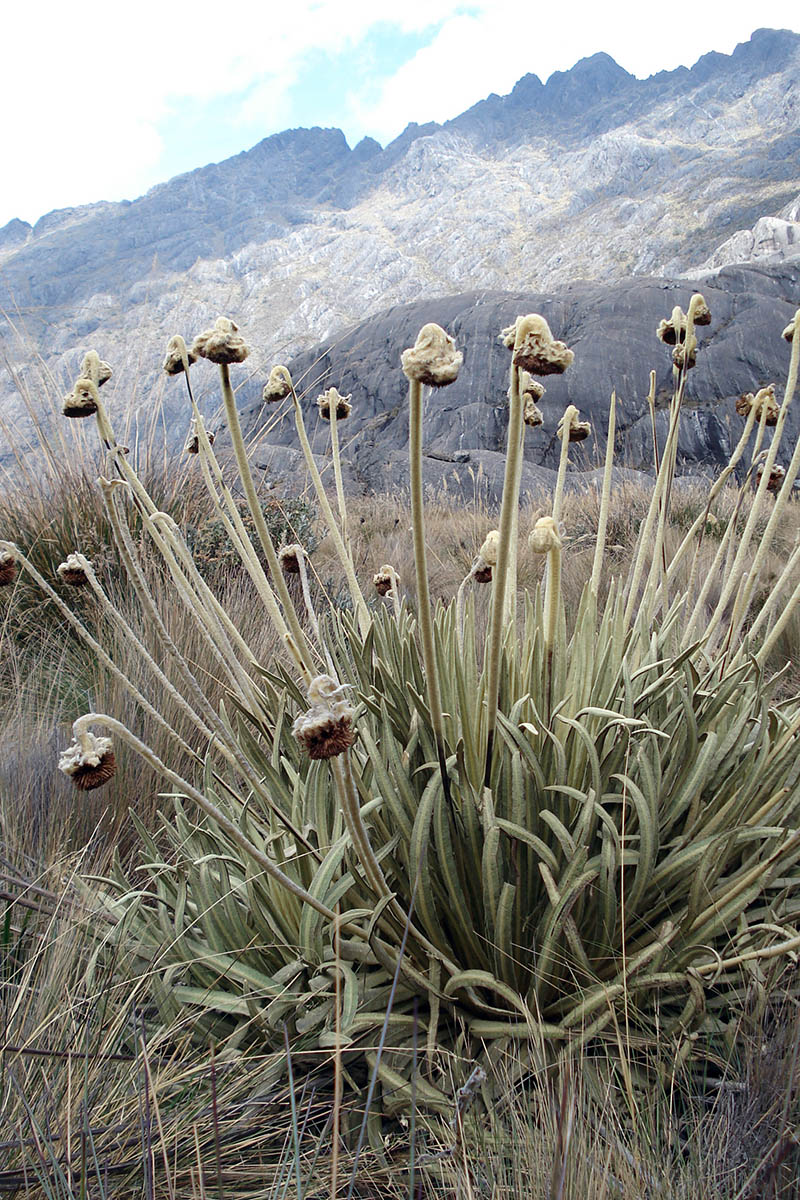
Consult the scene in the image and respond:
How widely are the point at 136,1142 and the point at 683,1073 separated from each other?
Answer: 85cm

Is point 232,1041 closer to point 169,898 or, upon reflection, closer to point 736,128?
point 169,898

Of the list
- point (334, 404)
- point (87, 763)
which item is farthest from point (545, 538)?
point (334, 404)

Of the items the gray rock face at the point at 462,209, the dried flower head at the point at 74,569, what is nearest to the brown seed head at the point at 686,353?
the dried flower head at the point at 74,569

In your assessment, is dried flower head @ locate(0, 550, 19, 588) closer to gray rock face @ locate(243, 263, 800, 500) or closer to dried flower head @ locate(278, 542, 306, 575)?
dried flower head @ locate(278, 542, 306, 575)

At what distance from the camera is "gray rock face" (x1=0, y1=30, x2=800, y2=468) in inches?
2766

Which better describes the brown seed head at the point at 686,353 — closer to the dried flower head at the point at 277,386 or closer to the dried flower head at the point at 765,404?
the dried flower head at the point at 765,404

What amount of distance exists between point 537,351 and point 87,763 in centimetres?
78

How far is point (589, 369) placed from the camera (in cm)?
2469

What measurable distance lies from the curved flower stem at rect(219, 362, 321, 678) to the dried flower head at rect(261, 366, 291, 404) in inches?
8.1

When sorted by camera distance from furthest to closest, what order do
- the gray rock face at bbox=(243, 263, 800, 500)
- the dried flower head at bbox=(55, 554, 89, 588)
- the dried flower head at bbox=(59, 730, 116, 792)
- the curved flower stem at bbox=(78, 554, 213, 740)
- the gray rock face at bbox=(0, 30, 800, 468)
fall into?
the gray rock face at bbox=(0, 30, 800, 468) → the gray rock face at bbox=(243, 263, 800, 500) → the dried flower head at bbox=(55, 554, 89, 588) → the curved flower stem at bbox=(78, 554, 213, 740) → the dried flower head at bbox=(59, 730, 116, 792)

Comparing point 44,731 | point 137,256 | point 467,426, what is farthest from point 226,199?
point 44,731

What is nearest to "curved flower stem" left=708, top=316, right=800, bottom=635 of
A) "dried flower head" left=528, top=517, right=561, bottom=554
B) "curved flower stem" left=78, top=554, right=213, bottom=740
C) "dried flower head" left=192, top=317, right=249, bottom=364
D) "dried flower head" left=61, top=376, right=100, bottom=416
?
"dried flower head" left=528, top=517, right=561, bottom=554

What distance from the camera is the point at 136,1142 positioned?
1032 millimetres

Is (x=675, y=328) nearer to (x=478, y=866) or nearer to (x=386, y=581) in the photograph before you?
(x=386, y=581)
